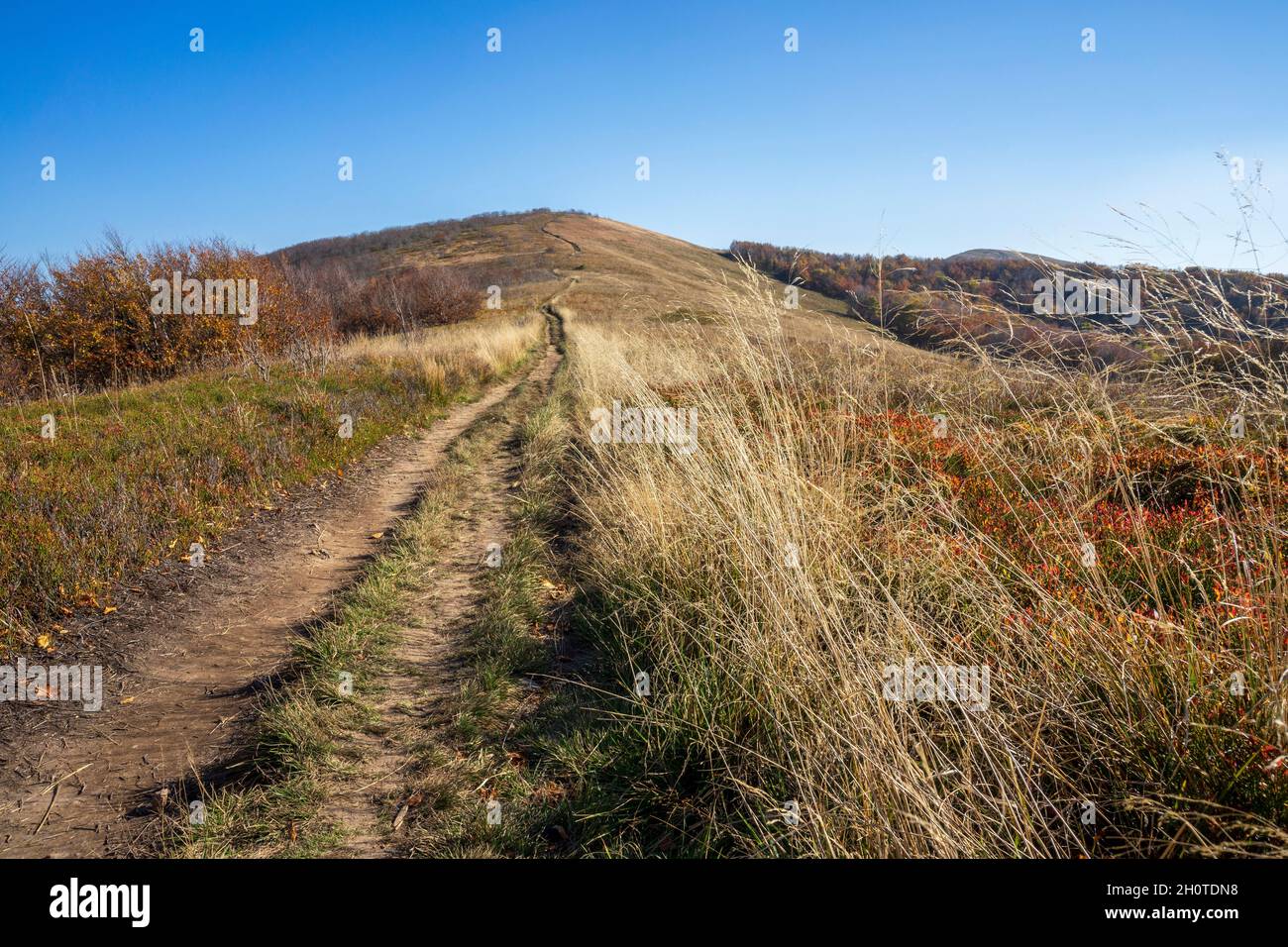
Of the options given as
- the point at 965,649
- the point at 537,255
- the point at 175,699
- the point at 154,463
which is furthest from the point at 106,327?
the point at 537,255

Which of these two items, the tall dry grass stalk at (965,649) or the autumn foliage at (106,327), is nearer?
the tall dry grass stalk at (965,649)

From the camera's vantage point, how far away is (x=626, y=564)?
446 centimetres

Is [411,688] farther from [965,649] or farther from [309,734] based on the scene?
[965,649]

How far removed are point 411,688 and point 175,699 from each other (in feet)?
4.53

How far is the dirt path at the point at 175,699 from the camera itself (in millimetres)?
2824

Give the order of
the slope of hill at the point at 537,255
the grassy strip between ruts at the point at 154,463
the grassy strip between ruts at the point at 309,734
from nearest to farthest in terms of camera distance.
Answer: the grassy strip between ruts at the point at 309,734, the grassy strip between ruts at the point at 154,463, the slope of hill at the point at 537,255

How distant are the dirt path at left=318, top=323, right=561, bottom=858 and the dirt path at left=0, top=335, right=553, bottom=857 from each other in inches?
30.1

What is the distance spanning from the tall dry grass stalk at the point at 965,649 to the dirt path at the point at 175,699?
2241 millimetres

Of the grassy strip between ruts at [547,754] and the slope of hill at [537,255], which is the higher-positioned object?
the slope of hill at [537,255]

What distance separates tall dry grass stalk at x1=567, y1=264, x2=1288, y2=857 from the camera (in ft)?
6.65

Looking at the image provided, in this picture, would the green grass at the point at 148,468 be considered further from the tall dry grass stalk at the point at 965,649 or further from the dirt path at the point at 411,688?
the tall dry grass stalk at the point at 965,649

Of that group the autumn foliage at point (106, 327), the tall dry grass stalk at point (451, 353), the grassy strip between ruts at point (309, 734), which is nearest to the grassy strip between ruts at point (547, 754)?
the grassy strip between ruts at point (309, 734)
